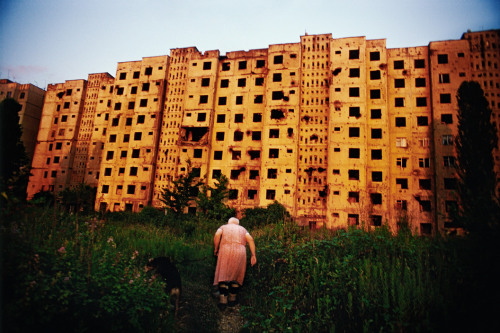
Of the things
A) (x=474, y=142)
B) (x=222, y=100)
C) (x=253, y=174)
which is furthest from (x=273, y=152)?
(x=474, y=142)

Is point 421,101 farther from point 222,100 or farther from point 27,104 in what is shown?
point 27,104

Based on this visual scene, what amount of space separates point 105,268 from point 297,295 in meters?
3.92

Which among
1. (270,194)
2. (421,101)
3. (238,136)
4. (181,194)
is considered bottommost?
(181,194)

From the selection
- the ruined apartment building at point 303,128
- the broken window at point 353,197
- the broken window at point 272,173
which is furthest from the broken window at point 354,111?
the broken window at point 272,173

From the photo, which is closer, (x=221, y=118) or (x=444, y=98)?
(x=444, y=98)

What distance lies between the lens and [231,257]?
601 centimetres

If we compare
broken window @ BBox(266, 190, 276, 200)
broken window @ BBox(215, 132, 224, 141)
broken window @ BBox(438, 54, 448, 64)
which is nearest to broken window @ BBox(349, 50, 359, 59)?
broken window @ BBox(438, 54, 448, 64)

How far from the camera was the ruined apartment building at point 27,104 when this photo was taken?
124ft

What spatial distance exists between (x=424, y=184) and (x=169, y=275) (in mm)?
26022

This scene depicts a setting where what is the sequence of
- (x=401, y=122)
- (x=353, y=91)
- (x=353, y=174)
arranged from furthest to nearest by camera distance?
(x=353, y=91), (x=401, y=122), (x=353, y=174)

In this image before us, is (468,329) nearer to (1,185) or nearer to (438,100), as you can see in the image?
(1,185)

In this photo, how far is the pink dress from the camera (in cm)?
595

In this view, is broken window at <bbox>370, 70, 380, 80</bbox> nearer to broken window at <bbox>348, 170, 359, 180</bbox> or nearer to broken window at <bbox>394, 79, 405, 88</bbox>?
broken window at <bbox>394, 79, 405, 88</bbox>

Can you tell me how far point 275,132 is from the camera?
94.5ft
